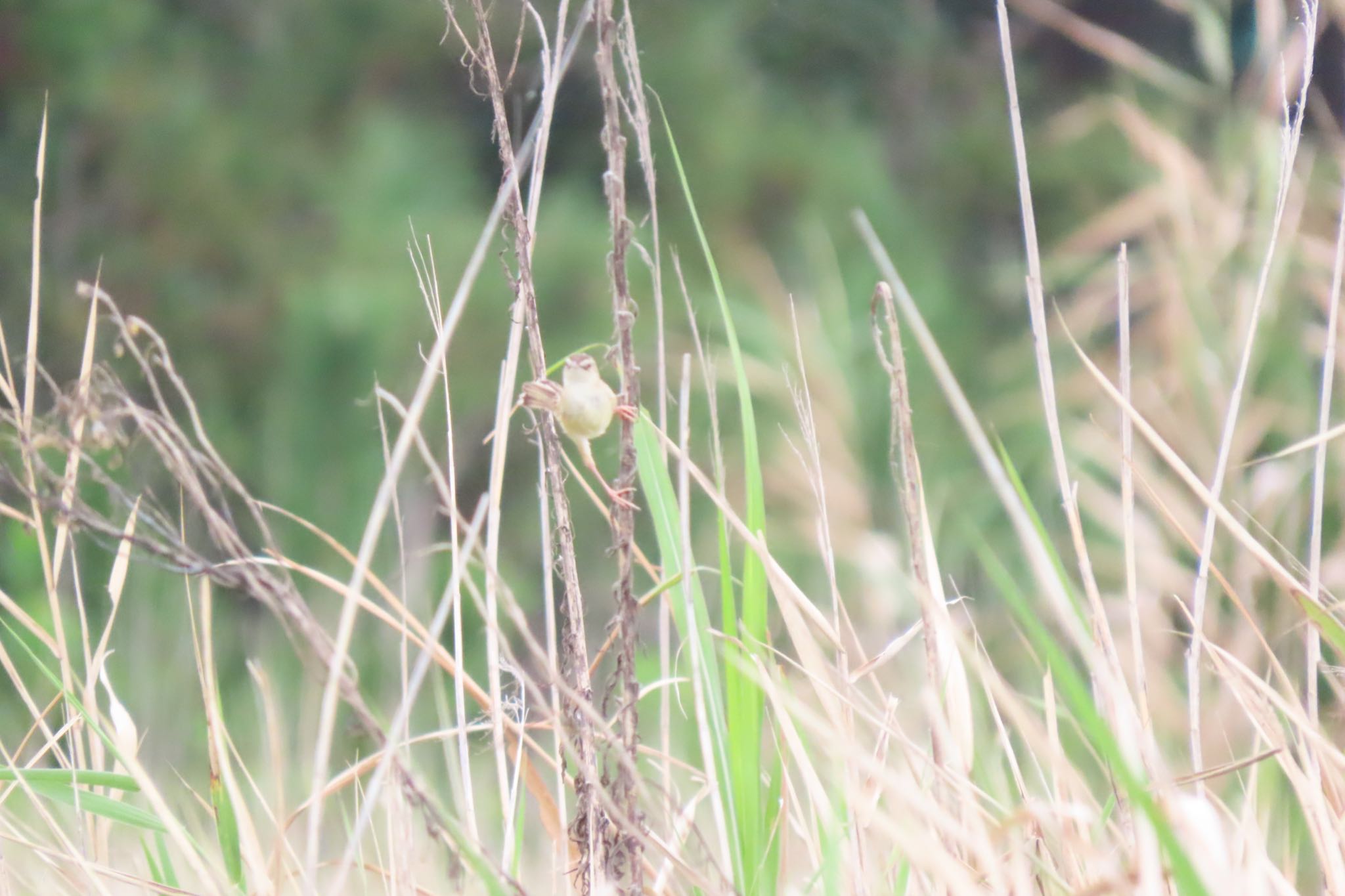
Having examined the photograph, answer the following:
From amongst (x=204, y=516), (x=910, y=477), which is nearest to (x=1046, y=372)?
(x=910, y=477)

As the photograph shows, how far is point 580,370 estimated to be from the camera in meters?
0.44

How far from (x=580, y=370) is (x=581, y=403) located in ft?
0.05

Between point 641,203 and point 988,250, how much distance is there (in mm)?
1108

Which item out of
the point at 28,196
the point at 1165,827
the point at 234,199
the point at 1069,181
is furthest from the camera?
the point at 1069,181

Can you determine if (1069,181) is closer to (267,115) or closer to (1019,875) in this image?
(267,115)

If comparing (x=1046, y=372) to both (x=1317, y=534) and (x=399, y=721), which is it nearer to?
(x=1317, y=534)

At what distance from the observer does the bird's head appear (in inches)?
17.4

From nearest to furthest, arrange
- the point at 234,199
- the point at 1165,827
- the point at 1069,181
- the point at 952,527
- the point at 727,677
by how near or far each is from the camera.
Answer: the point at 1165,827
the point at 727,677
the point at 952,527
the point at 234,199
the point at 1069,181

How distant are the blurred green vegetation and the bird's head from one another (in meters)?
1.50

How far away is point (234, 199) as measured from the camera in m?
2.45

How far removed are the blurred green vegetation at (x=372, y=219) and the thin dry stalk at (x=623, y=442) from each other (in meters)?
1.50

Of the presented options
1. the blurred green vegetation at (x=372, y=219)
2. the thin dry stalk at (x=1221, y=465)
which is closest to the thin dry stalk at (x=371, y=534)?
the thin dry stalk at (x=1221, y=465)

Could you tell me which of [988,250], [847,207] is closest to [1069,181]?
[988,250]

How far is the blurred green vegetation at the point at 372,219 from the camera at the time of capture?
2.28 m
